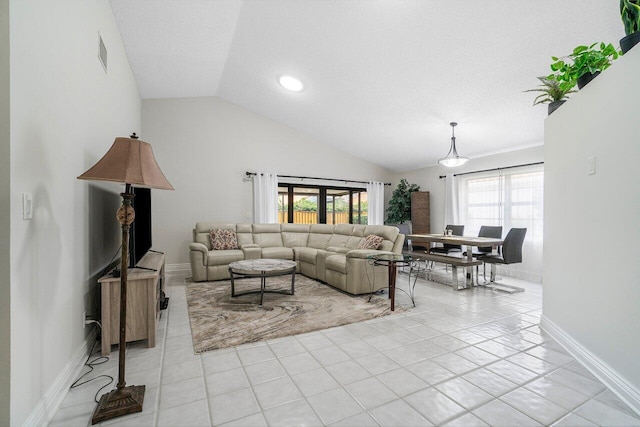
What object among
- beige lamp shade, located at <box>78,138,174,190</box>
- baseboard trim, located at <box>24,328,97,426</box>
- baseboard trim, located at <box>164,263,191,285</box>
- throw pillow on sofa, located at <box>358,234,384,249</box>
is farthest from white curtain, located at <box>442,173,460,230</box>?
baseboard trim, located at <box>24,328,97,426</box>

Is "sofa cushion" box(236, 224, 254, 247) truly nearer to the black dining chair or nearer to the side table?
the side table

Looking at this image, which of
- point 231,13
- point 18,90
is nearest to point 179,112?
point 231,13

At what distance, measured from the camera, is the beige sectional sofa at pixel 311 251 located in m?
3.81

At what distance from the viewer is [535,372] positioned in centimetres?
196

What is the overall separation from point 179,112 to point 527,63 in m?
5.42

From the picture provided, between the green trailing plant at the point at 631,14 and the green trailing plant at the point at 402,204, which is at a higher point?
the green trailing plant at the point at 631,14

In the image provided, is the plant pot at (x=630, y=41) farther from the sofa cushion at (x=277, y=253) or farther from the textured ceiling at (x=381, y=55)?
the sofa cushion at (x=277, y=253)

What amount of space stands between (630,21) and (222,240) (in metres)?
5.15

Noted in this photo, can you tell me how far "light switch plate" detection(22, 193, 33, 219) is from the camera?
1310 mm

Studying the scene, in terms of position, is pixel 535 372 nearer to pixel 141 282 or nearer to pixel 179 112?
pixel 141 282

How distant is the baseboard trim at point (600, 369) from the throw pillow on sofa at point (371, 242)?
83.9 inches

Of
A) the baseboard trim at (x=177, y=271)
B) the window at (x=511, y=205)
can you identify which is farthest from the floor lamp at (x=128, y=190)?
the window at (x=511, y=205)

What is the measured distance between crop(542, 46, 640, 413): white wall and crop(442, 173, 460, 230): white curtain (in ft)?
11.8

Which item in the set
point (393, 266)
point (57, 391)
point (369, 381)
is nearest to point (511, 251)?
point (393, 266)
